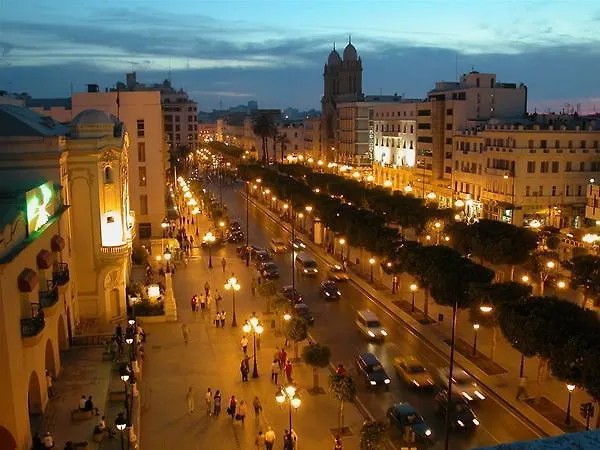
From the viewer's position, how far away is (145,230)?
61.4 metres

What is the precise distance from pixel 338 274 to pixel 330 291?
18.7 ft

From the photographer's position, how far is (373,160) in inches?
4419

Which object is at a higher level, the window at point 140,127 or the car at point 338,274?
the window at point 140,127

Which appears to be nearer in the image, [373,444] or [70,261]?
[373,444]

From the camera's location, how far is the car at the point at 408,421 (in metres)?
23.7

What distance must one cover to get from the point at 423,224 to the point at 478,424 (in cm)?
3222

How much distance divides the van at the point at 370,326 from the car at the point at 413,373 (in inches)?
190

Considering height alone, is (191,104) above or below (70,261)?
above

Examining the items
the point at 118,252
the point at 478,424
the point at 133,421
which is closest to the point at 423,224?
the point at 118,252

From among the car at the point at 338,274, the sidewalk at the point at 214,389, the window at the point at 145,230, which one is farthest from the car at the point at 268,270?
the window at the point at 145,230

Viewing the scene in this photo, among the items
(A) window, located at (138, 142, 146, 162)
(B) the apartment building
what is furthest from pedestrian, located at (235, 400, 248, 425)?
(B) the apartment building

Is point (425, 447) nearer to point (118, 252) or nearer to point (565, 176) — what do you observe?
point (118, 252)

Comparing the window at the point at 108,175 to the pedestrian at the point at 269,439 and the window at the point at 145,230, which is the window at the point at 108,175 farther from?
the window at the point at 145,230

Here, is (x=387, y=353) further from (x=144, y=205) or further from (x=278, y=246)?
(x=144, y=205)
